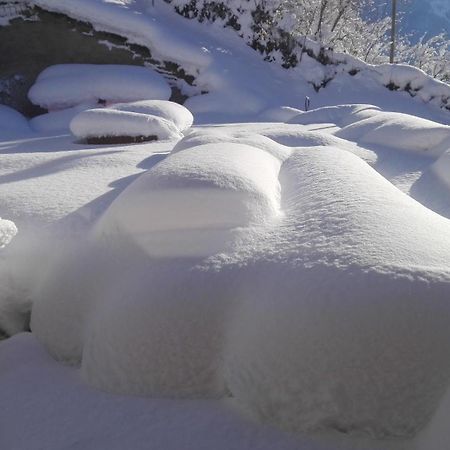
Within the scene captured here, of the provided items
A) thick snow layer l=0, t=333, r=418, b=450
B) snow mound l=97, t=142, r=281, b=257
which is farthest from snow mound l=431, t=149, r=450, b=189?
thick snow layer l=0, t=333, r=418, b=450

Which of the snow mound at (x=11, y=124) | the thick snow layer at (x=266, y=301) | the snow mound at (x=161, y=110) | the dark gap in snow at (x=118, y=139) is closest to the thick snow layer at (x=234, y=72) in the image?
the snow mound at (x=161, y=110)

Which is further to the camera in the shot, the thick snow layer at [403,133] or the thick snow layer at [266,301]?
the thick snow layer at [403,133]

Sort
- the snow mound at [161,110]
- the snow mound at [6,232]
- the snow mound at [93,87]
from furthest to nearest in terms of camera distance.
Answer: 1. the snow mound at [93,87]
2. the snow mound at [161,110]
3. the snow mound at [6,232]

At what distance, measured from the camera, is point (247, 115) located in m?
5.63

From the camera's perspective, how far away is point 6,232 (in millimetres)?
1414

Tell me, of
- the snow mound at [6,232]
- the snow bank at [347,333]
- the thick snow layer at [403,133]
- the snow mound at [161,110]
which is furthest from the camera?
the snow mound at [161,110]

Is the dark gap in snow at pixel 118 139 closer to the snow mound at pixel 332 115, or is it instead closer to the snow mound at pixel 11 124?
the snow mound at pixel 11 124

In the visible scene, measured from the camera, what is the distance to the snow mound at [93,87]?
5637mm

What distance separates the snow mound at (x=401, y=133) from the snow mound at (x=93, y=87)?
308 centimetres

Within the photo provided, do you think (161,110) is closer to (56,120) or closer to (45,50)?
(56,120)

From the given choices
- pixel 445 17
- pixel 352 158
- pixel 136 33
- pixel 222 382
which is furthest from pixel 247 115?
pixel 445 17

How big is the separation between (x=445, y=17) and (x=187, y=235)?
37.9 meters

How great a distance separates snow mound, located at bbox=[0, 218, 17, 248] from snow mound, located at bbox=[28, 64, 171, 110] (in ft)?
14.9

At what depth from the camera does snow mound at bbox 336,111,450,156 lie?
2777mm
